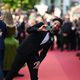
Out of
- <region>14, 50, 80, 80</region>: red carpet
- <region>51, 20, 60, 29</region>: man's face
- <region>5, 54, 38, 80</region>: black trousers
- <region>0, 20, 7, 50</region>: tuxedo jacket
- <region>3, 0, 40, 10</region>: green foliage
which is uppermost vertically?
<region>51, 20, 60, 29</region>: man's face

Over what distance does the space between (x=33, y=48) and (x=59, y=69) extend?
6342 millimetres

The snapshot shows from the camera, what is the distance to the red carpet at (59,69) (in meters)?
15.2

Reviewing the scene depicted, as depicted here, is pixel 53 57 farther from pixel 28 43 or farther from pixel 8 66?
pixel 28 43

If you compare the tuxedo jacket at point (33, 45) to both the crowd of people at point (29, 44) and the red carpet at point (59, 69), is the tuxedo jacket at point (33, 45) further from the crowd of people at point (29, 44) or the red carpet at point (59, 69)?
the red carpet at point (59, 69)

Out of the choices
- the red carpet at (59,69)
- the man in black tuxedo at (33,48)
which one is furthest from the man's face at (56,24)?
the red carpet at (59,69)

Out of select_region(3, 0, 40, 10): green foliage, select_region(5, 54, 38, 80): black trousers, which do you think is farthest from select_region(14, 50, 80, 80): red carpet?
select_region(3, 0, 40, 10): green foliage

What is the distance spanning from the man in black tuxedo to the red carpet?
356 cm

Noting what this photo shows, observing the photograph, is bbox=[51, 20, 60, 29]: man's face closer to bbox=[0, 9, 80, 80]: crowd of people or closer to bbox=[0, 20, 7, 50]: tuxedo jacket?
bbox=[0, 9, 80, 80]: crowd of people

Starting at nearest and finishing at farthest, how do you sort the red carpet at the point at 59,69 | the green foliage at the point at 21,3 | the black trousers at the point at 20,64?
the black trousers at the point at 20,64, the red carpet at the point at 59,69, the green foliage at the point at 21,3

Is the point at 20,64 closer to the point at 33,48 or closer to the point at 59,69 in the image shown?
the point at 33,48

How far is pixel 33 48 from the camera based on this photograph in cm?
1117

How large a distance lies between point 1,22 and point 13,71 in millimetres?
2019

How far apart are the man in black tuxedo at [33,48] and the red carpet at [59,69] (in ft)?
11.7

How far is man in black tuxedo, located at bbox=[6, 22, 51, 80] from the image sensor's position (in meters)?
11.1
